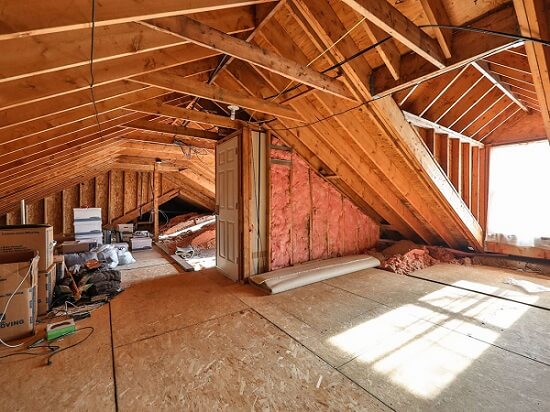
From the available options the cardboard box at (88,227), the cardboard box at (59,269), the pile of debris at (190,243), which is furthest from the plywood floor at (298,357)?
the cardboard box at (88,227)

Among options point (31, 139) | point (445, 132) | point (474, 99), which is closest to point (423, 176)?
point (445, 132)

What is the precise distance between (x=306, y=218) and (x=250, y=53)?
119 inches

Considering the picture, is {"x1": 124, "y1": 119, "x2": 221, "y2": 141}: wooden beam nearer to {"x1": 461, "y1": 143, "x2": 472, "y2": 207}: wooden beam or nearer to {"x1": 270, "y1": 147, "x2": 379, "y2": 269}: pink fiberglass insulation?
{"x1": 270, "y1": 147, "x2": 379, "y2": 269}: pink fiberglass insulation

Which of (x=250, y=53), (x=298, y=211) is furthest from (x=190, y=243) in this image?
(x=250, y=53)

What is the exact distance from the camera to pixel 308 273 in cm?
367

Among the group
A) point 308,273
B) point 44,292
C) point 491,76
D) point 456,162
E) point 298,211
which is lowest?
point 308,273

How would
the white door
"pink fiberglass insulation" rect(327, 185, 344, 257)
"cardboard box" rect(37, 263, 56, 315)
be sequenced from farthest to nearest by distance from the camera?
"pink fiberglass insulation" rect(327, 185, 344, 257) → the white door → "cardboard box" rect(37, 263, 56, 315)

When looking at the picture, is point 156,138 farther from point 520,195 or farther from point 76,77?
point 520,195

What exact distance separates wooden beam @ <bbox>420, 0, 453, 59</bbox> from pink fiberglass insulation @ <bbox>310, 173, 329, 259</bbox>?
8.72 feet

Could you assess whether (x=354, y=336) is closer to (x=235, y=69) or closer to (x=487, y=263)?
(x=235, y=69)

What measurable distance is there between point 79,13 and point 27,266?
2191 mm

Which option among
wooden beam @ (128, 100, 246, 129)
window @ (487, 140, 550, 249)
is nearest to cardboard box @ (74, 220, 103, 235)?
wooden beam @ (128, 100, 246, 129)

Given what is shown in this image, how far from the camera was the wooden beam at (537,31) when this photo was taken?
146cm

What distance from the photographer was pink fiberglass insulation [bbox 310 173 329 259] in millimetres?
4449
